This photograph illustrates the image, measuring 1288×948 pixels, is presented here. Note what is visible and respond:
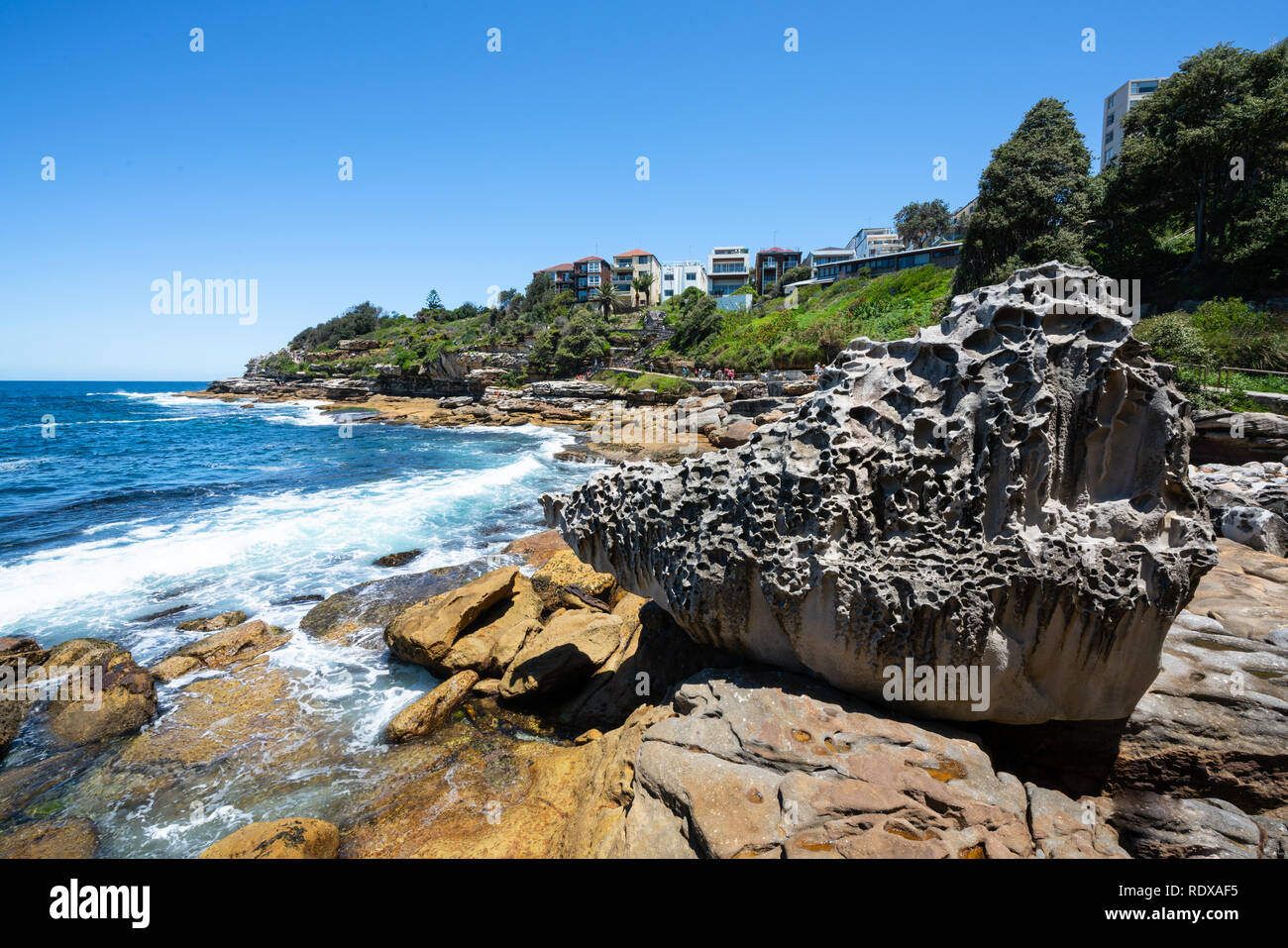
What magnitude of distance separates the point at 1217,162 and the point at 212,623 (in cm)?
3927

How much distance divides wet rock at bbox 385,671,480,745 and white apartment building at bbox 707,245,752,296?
3354 inches

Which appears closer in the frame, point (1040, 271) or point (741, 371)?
point (1040, 271)

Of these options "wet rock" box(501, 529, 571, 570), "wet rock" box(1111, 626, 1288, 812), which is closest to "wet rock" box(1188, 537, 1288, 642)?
"wet rock" box(1111, 626, 1288, 812)

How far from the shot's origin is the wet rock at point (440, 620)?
353 inches

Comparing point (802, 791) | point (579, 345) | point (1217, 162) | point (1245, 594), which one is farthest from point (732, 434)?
point (579, 345)

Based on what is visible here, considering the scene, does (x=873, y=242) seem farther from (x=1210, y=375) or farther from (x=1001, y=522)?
(x=1001, y=522)

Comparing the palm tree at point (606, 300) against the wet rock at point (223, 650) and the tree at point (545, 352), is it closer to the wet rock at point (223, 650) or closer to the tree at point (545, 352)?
the tree at point (545, 352)

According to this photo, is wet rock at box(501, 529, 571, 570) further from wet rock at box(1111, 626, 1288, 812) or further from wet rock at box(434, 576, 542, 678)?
wet rock at box(1111, 626, 1288, 812)

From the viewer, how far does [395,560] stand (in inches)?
562
